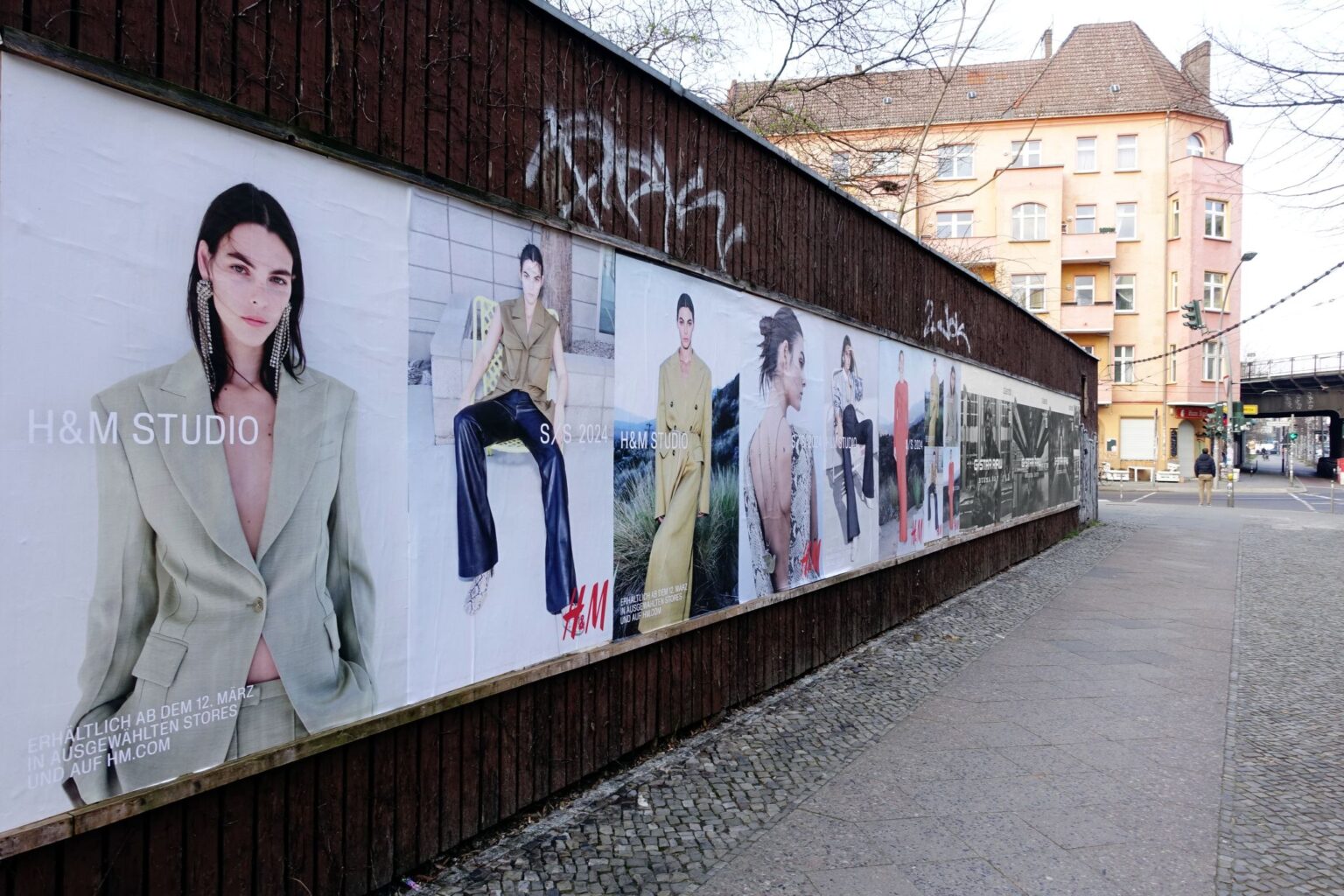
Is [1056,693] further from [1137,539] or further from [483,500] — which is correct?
[1137,539]

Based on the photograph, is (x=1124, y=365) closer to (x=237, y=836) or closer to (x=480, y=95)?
(x=480, y=95)

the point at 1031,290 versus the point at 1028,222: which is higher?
the point at 1028,222

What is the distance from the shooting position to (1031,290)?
43062 mm

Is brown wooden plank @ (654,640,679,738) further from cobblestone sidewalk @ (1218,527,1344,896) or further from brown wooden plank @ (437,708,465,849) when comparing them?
cobblestone sidewalk @ (1218,527,1344,896)

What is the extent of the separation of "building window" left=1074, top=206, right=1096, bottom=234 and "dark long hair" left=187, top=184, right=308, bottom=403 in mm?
47674

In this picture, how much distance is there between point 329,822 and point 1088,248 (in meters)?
46.2

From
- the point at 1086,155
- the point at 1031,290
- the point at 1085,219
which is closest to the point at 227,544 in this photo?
the point at 1031,290

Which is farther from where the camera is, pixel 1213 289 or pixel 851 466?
pixel 1213 289

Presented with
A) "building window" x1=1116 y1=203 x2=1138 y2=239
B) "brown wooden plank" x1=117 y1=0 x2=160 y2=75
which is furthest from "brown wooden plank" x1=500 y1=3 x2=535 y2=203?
"building window" x1=1116 y1=203 x2=1138 y2=239

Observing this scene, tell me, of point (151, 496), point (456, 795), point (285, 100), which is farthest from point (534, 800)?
point (285, 100)

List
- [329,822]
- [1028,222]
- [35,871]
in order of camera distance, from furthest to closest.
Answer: [1028,222], [329,822], [35,871]

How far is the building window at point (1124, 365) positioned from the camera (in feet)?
147

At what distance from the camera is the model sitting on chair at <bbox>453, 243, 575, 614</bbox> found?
12.2ft

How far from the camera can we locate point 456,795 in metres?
3.71
